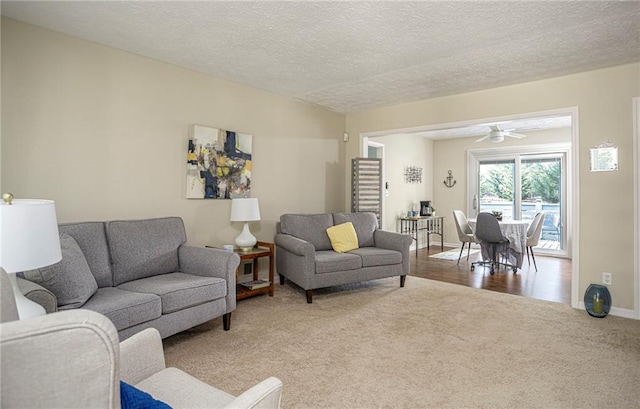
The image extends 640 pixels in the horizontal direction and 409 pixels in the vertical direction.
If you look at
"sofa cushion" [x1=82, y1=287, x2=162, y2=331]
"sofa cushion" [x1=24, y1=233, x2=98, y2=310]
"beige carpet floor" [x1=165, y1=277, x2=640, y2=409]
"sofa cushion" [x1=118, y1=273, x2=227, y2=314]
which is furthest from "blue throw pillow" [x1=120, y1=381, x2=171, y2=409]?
"sofa cushion" [x1=118, y1=273, x2=227, y2=314]

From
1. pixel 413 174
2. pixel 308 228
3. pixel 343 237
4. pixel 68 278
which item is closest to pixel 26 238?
pixel 68 278

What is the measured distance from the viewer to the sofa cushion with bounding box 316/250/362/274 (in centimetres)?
375

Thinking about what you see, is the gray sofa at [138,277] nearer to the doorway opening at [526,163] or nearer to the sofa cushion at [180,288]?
the sofa cushion at [180,288]

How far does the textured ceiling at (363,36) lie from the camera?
95.4 inches

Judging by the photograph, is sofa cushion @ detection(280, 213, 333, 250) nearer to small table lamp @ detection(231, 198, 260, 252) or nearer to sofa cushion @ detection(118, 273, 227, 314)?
small table lamp @ detection(231, 198, 260, 252)

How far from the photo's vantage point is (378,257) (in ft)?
13.6

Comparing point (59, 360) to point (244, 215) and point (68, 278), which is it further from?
point (244, 215)

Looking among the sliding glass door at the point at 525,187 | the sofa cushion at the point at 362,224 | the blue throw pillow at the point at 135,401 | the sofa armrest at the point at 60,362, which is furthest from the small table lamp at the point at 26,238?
the sliding glass door at the point at 525,187

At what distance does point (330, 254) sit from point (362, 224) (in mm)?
846

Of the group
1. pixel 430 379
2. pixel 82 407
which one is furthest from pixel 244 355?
pixel 82 407

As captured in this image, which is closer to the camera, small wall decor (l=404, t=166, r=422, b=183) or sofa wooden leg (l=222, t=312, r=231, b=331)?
sofa wooden leg (l=222, t=312, r=231, b=331)

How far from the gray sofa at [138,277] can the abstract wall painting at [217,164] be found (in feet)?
2.07

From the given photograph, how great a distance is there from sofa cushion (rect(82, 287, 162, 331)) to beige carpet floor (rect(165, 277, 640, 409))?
39cm

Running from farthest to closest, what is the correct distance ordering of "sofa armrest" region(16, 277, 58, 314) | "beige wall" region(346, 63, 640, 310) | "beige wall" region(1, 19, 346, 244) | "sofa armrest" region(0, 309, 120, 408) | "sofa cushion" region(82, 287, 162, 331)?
"beige wall" region(346, 63, 640, 310) → "beige wall" region(1, 19, 346, 244) → "sofa cushion" region(82, 287, 162, 331) → "sofa armrest" region(16, 277, 58, 314) → "sofa armrest" region(0, 309, 120, 408)
